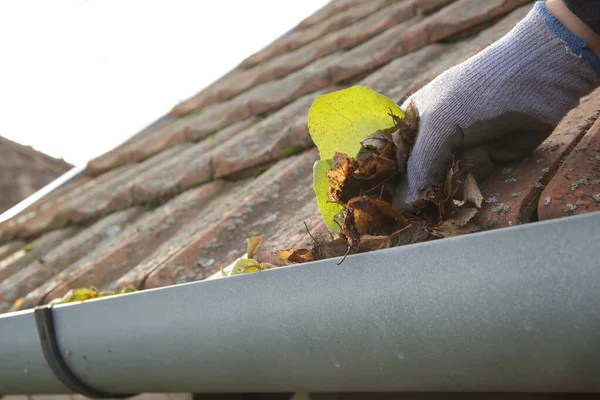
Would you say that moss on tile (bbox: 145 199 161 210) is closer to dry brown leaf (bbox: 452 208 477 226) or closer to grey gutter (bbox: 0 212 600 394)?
grey gutter (bbox: 0 212 600 394)

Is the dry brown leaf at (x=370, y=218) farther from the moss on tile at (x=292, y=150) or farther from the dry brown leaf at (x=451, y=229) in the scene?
the moss on tile at (x=292, y=150)

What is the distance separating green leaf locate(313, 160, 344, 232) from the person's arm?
35 cm

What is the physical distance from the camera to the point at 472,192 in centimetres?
69

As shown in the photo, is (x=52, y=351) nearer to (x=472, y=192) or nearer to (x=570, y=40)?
(x=472, y=192)

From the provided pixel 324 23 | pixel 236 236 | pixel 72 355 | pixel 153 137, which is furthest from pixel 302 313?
pixel 324 23

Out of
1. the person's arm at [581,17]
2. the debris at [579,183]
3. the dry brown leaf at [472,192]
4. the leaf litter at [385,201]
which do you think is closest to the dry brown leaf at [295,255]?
the leaf litter at [385,201]

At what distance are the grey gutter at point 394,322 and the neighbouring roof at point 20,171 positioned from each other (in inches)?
121

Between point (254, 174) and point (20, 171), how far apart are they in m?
2.66

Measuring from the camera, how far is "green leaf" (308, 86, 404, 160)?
78 cm

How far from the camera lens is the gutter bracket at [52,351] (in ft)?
3.13

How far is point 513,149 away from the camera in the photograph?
0.77 m

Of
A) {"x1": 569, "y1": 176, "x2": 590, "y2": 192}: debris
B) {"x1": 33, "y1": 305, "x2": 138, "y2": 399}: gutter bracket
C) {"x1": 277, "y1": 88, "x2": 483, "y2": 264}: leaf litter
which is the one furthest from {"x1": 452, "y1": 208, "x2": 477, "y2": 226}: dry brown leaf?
{"x1": 33, "y1": 305, "x2": 138, "y2": 399}: gutter bracket

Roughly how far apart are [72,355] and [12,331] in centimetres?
19

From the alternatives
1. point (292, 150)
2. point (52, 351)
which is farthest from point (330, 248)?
point (292, 150)
